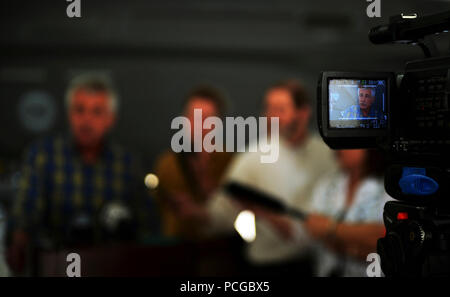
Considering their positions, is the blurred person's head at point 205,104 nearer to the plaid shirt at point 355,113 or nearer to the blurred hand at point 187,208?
the blurred hand at point 187,208

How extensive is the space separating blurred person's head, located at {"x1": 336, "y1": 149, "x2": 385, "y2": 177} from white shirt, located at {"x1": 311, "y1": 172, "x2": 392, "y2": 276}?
0.09ft

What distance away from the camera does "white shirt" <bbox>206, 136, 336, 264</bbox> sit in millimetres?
2355

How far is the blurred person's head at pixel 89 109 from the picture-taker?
2.33 m

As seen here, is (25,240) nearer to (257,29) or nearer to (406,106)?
(406,106)

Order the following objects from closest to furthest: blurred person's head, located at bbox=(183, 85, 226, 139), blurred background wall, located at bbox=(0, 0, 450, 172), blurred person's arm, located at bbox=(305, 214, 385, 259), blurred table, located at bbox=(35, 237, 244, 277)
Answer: blurred person's arm, located at bbox=(305, 214, 385, 259) < blurred table, located at bbox=(35, 237, 244, 277) < blurred person's head, located at bbox=(183, 85, 226, 139) < blurred background wall, located at bbox=(0, 0, 450, 172)

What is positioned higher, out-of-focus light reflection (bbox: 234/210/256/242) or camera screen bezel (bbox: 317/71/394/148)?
camera screen bezel (bbox: 317/71/394/148)

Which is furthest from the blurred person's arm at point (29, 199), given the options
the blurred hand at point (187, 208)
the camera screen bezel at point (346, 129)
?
the camera screen bezel at point (346, 129)

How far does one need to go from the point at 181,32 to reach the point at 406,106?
10.9 feet

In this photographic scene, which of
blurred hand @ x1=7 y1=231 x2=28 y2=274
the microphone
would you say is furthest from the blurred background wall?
blurred hand @ x1=7 y1=231 x2=28 y2=274

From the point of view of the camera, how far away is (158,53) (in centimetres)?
441

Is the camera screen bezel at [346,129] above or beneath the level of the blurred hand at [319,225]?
above

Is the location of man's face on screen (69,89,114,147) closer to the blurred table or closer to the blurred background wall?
the blurred table

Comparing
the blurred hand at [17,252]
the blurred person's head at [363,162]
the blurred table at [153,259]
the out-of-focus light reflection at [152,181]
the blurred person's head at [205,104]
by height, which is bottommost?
the blurred table at [153,259]

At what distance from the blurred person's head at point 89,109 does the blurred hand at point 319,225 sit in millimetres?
889
